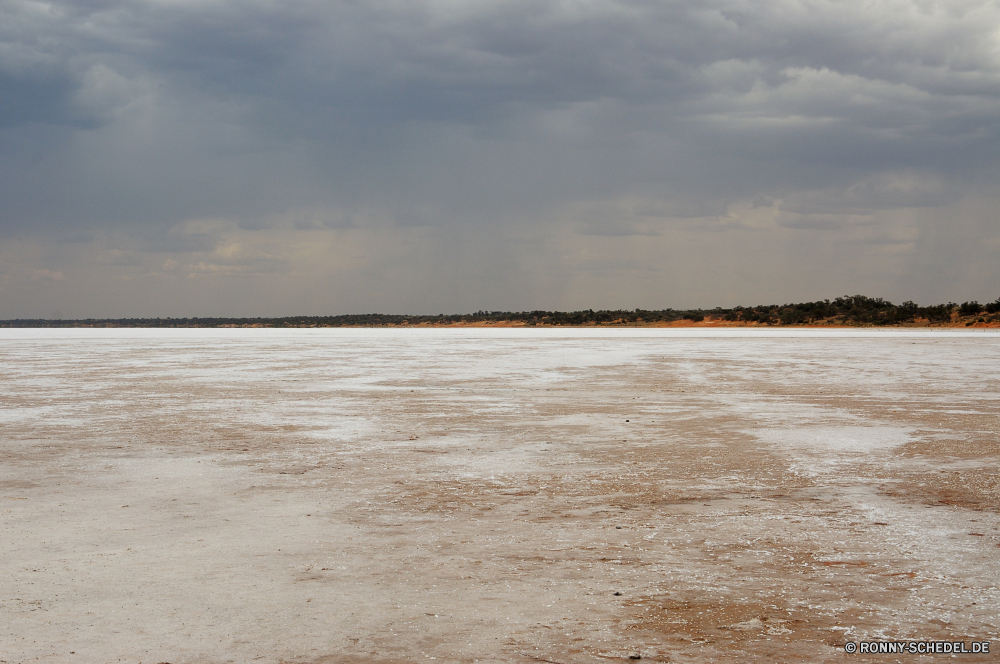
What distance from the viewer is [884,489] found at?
24.7 feet

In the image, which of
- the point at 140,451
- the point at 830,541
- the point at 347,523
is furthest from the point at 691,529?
the point at 140,451

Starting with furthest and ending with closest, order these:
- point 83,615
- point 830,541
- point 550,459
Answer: point 550,459 < point 830,541 < point 83,615

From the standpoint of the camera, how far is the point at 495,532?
606 cm

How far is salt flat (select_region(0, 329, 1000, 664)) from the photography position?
4.14 metres

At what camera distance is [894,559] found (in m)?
5.34

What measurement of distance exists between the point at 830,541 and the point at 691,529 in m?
0.95

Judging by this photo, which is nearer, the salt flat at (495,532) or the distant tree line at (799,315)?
the salt flat at (495,532)

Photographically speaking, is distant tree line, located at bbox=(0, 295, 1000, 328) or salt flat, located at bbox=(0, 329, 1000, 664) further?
distant tree line, located at bbox=(0, 295, 1000, 328)

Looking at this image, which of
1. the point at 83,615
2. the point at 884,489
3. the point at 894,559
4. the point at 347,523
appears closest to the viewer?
the point at 83,615

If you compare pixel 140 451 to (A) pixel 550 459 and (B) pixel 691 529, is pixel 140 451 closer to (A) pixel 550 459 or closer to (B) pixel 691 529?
(A) pixel 550 459

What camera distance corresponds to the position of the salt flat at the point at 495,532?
4145 millimetres

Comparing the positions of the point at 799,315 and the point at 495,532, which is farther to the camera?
the point at 799,315

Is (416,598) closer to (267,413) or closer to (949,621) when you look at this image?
(949,621)

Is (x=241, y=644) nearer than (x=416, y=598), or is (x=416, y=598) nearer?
(x=241, y=644)
